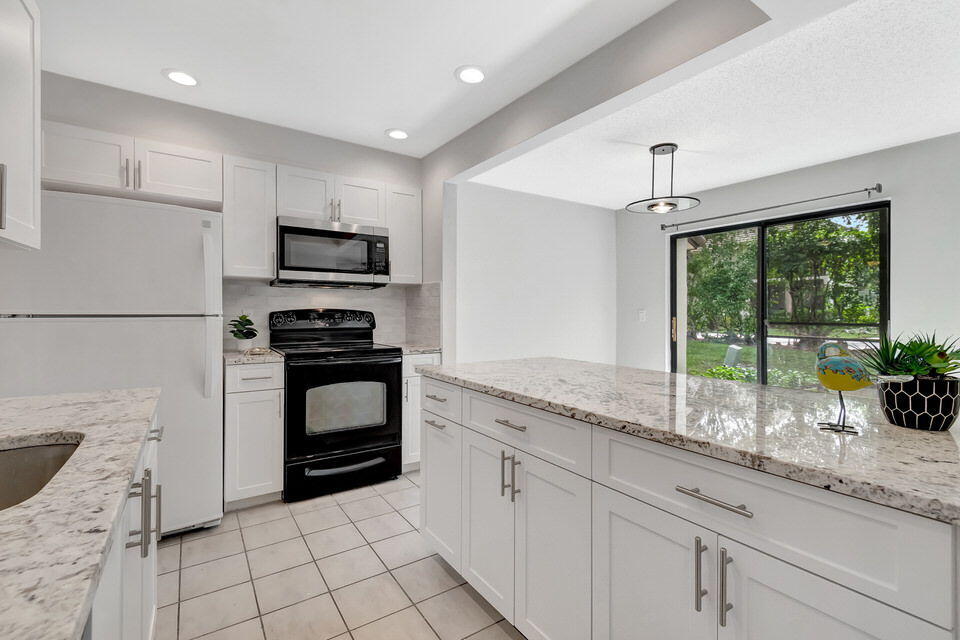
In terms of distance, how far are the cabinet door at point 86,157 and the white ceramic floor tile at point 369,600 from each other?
250 centimetres

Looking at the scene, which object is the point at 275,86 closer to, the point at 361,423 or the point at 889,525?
the point at 361,423

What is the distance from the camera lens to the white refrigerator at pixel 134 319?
2.01 meters

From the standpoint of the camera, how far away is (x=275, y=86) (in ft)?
8.43

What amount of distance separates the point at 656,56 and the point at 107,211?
2.62m

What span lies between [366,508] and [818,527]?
8.07 feet

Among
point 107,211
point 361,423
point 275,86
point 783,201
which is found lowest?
point 361,423

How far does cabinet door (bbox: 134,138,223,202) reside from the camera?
261 centimetres

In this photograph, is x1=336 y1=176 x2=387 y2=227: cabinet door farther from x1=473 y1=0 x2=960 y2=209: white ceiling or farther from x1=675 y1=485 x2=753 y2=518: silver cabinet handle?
x1=675 y1=485 x2=753 y2=518: silver cabinet handle

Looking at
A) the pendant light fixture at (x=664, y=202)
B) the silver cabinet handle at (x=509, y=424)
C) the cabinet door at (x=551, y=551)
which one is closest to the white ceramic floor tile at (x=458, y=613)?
the cabinet door at (x=551, y=551)

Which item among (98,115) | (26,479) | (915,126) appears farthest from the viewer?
(915,126)

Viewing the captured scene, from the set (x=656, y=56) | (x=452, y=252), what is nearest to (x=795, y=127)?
(x=656, y=56)

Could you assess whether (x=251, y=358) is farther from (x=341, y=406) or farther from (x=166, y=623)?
(x=166, y=623)

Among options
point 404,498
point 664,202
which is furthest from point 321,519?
point 664,202

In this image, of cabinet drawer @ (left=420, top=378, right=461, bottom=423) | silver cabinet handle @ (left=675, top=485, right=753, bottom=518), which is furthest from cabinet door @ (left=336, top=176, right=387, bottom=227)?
silver cabinet handle @ (left=675, top=485, right=753, bottom=518)
